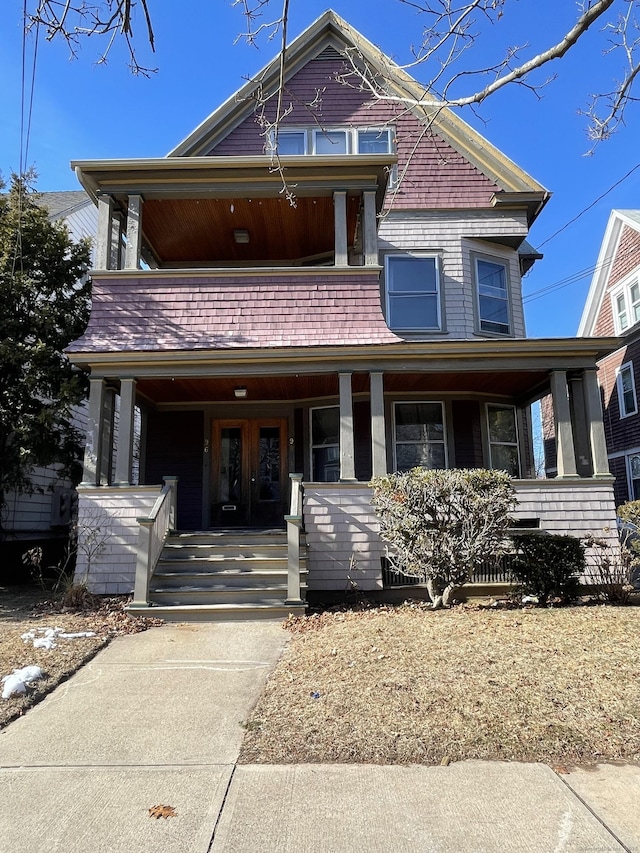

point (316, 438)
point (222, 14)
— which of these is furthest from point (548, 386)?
point (222, 14)

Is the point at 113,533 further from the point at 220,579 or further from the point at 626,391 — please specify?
the point at 626,391

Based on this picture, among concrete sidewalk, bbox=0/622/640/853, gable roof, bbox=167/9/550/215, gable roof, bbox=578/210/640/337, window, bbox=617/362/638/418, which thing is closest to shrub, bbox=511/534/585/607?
concrete sidewalk, bbox=0/622/640/853

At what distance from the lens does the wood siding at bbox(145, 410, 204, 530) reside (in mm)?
11414

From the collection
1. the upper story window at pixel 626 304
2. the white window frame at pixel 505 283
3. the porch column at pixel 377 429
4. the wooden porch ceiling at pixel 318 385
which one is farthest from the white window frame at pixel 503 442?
the upper story window at pixel 626 304

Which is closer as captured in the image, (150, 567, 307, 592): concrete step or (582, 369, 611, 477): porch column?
(150, 567, 307, 592): concrete step

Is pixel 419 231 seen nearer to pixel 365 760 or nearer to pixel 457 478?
pixel 457 478

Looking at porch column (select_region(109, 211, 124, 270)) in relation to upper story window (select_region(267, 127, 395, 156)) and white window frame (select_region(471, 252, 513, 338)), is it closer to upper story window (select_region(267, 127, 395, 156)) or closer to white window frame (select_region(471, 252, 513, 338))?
upper story window (select_region(267, 127, 395, 156))

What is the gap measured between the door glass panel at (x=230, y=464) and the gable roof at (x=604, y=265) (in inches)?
551

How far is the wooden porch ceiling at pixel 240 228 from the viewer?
1038 centimetres

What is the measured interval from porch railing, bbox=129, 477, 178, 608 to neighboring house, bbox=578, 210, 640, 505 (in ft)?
42.7

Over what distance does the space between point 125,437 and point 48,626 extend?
9.65ft

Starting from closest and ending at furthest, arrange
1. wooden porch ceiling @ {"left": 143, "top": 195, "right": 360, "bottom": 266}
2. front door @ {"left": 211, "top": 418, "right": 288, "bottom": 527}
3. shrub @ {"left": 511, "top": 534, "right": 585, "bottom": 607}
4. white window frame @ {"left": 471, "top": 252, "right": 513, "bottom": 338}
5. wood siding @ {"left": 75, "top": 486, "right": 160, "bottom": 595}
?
shrub @ {"left": 511, "top": 534, "right": 585, "bottom": 607} → wood siding @ {"left": 75, "top": 486, "right": 160, "bottom": 595} → wooden porch ceiling @ {"left": 143, "top": 195, "right": 360, "bottom": 266} → front door @ {"left": 211, "top": 418, "right": 288, "bottom": 527} → white window frame @ {"left": 471, "top": 252, "right": 513, "bottom": 338}

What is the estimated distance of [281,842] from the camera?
282 centimetres

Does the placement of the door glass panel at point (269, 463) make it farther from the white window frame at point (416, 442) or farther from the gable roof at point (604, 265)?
the gable roof at point (604, 265)
